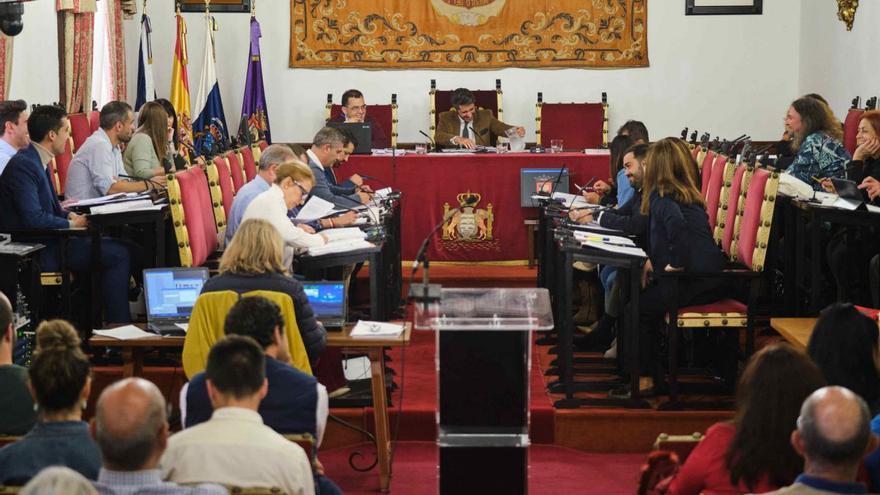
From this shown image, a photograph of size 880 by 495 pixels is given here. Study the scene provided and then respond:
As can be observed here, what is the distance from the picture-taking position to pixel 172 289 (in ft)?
17.6

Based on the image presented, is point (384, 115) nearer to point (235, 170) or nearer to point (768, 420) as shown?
point (235, 170)

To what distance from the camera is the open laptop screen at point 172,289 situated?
535 cm

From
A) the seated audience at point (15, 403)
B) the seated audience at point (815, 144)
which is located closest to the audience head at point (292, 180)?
the seated audience at point (15, 403)

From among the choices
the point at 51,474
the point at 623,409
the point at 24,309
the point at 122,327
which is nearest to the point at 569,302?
the point at 623,409

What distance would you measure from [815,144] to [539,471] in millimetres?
3144

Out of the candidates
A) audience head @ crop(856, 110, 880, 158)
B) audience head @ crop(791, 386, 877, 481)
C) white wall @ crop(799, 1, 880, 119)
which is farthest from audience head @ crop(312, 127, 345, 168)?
audience head @ crop(791, 386, 877, 481)

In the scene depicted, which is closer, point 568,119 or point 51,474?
point 51,474

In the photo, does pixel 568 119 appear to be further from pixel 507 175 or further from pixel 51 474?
pixel 51 474

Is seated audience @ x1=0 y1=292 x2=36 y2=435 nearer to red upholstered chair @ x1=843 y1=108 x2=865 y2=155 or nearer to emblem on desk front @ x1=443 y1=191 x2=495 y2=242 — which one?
emblem on desk front @ x1=443 y1=191 x2=495 y2=242

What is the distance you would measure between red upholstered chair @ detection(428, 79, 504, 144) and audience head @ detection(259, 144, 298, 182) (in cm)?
513

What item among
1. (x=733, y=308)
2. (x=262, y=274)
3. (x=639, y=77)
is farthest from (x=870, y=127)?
(x=639, y=77)

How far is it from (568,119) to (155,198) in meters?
5.70

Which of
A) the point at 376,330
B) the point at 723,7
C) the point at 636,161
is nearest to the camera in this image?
the point at 376,330

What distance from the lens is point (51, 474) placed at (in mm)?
2607
